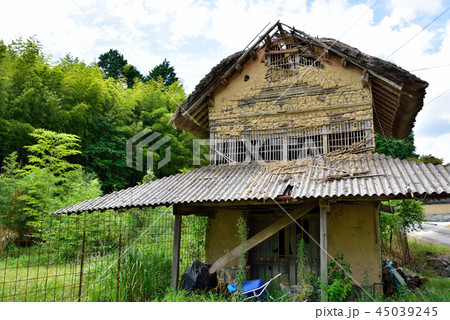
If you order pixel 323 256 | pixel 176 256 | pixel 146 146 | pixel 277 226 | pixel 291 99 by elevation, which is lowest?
pixel 176 256

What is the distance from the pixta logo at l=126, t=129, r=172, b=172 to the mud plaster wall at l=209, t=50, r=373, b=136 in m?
10.9

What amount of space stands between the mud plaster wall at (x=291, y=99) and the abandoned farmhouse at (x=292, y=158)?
0.03 metres

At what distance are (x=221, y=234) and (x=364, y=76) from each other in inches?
207

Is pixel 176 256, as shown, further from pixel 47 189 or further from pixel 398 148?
pixel 398 148

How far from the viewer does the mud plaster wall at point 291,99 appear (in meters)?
7.83

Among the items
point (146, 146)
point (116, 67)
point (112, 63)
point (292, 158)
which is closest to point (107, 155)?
point (146, 146)

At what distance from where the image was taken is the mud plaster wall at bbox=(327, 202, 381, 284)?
6.84 m

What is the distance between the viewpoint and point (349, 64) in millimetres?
7910

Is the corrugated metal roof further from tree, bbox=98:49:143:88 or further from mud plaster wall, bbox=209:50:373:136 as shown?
tree, bbox=98:49:143:88

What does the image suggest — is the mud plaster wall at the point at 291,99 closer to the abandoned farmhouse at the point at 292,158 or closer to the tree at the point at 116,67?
the abandoned farmhouse at the point at 292,158

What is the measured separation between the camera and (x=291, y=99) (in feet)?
27.4

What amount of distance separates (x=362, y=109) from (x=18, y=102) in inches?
617
